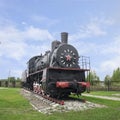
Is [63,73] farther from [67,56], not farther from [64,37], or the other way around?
[64,37]

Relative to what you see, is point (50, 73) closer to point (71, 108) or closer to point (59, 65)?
point (59, 65)

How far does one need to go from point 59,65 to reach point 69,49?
68.9 inches

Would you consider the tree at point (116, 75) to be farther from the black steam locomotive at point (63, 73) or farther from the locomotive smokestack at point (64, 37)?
the black steam locomotive at point (63, 73)

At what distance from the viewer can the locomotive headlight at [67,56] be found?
23.4 metres

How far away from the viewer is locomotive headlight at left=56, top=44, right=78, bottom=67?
23442 mm

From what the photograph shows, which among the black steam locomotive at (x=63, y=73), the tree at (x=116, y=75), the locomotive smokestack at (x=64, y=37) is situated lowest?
the black steam locomotive at (x=63, y=73)

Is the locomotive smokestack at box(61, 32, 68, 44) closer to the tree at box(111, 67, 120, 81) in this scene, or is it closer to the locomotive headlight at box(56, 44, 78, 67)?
the locomotive headlight at box(56, 44, 78, 67)

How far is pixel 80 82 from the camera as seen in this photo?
2222 cm

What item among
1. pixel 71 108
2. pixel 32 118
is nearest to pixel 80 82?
pixel 71 108

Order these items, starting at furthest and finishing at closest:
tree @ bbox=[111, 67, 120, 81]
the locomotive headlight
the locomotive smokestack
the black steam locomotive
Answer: tree @ bbox=[111, 67, 120, 81], the locomotive smokestack, the locomotive headlight, the black steam locomotive

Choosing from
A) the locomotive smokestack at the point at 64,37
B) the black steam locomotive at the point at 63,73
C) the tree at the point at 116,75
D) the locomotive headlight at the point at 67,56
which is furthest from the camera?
the tree at the point at 116,75

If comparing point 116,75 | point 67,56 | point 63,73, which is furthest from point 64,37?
point 116,75

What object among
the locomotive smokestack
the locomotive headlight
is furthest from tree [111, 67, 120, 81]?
the locomotive headlight

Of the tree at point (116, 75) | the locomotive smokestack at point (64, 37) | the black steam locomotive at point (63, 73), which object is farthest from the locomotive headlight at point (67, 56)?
the tree at point (116, 75)
